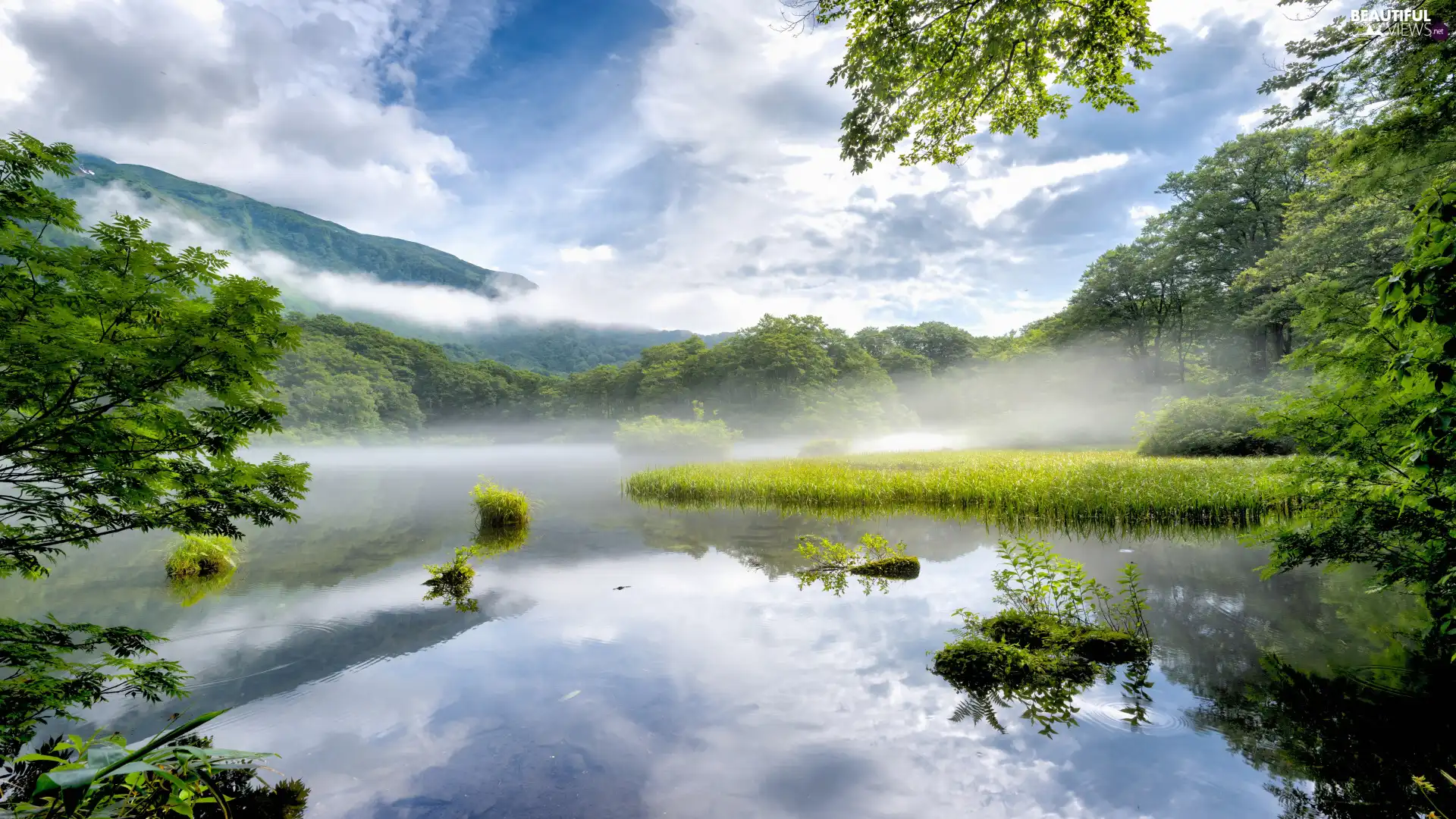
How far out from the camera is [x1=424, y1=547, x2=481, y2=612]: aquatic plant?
8.99 metres

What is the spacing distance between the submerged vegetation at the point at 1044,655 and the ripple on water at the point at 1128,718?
0.13 ft

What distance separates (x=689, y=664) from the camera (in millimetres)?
6348

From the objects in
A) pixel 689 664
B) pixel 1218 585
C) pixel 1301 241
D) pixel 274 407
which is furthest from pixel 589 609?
pixel 1301 241

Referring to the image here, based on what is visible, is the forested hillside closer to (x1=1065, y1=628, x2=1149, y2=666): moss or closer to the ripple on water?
(x1=1065, y1=628, x2=1149, y2=666): moss

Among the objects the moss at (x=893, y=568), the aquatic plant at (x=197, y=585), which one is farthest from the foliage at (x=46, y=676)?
the moss at (x=893, y=568)

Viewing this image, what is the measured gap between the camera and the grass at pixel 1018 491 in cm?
1334

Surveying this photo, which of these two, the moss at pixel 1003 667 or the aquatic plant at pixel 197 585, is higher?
the moss at pixel 1003 667

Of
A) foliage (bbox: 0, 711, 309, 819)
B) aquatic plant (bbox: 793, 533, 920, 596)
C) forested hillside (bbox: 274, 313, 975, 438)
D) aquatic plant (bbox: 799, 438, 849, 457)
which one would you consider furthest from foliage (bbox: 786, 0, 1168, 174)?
forested hillside (bbox: 274, 313, 975, 438)

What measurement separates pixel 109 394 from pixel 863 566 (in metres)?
9.43

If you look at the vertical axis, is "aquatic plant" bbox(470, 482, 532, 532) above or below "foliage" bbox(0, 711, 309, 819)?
below

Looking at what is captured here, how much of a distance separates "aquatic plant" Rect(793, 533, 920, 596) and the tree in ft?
24.5

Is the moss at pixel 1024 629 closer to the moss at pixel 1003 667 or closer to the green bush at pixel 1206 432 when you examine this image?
the moss at pixel 1003 667

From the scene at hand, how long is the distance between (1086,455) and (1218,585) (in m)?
19.7

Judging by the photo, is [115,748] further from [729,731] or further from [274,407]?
[729,731]
